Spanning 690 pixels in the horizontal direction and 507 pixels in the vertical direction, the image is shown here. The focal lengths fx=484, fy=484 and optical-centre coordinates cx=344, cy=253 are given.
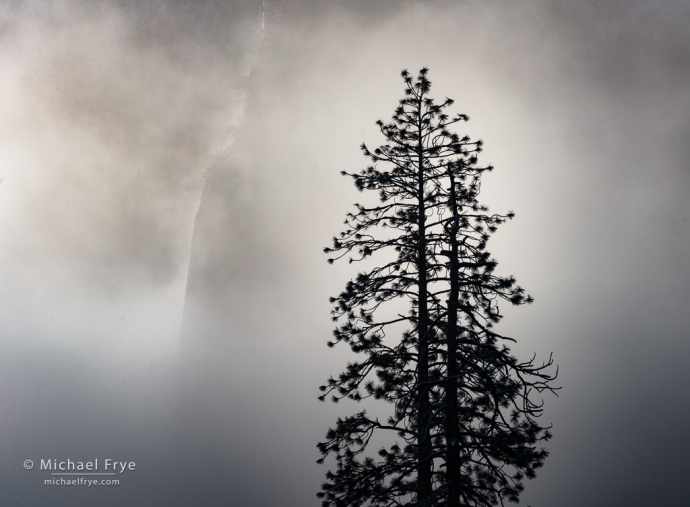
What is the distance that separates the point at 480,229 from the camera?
10.0 m

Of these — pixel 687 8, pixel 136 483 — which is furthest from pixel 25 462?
pixel 687 8

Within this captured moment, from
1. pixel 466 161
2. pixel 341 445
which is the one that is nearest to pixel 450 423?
pixel 341 445

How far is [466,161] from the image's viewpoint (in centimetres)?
1095

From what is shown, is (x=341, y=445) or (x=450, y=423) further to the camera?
(x=341, y=445)

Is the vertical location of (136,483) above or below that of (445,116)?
below

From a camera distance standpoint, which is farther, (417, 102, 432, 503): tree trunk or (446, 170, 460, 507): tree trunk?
(417, 102, 432, 503): tree trunk

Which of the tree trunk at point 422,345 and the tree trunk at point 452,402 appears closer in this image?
the tree trunk at point 452,402

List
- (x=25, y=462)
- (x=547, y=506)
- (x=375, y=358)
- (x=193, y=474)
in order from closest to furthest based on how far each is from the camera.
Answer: (x=375, y=358) → (x=547, y=506) → (x=25, y=462) → (x=193, y=474)

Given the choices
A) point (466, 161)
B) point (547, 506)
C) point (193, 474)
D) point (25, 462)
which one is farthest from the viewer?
point (193, 474)

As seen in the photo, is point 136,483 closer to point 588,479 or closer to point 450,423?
point 588,479

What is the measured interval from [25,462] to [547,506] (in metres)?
48.0

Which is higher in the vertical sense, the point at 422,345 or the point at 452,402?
the point at 422,345

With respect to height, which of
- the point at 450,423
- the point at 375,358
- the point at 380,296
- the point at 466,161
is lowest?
the point at 450,423

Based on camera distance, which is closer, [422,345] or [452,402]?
[452,402]
